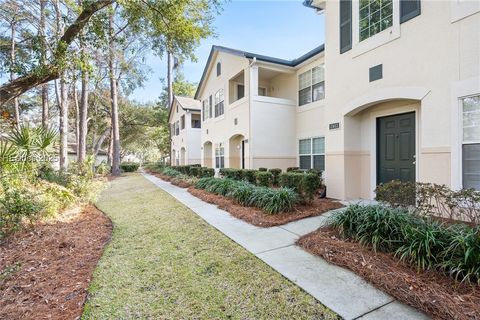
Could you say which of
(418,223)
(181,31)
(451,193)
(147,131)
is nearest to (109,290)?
(418,223)

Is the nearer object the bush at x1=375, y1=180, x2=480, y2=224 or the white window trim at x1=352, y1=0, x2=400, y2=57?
the bush at x1=375, y1=180, x2=480, y2=224

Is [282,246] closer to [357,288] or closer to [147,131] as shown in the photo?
[357,288]

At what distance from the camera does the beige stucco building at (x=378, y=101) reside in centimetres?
546

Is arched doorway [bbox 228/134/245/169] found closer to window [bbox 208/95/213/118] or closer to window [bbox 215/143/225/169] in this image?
window [bbox 215/143/225/169]

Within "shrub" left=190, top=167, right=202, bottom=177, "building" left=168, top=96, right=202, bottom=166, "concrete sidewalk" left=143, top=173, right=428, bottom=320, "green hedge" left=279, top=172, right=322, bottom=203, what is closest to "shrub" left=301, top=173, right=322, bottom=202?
"green hedge" left=279, top=172, right=322, bottom=203

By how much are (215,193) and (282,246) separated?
5.55 metres

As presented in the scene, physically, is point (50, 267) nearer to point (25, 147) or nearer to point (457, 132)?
point (25, 147)

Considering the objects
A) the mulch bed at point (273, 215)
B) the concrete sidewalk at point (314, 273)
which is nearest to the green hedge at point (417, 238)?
the concrete sidewalk at point (314, 273)

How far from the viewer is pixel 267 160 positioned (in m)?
12.9

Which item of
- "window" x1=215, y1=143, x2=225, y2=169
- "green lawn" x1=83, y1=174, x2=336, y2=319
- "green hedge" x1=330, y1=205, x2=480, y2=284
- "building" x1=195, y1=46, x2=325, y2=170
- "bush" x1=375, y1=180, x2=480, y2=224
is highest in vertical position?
"building" x1=195, y1=46, x2=325, y2=170

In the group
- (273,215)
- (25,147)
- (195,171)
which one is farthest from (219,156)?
(25,147)

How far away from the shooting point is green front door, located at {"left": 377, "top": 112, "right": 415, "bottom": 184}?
23.0ft

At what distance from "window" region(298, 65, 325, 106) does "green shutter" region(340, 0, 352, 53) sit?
3.34 metres

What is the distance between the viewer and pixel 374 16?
23.8ft
